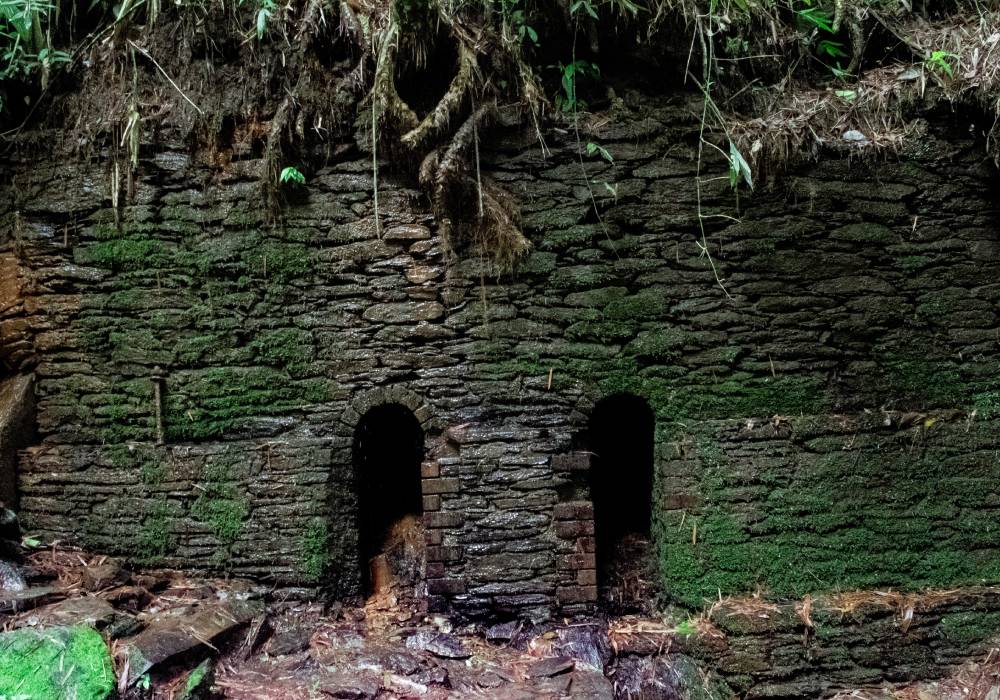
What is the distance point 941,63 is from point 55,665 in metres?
5.61

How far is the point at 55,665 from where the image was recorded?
8.75 feet

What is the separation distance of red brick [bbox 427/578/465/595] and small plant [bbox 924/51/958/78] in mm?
4153

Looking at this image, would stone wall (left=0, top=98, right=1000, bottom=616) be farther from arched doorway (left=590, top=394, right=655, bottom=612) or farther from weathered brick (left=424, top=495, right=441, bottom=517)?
arched doorway (left=590, top=394, right=655, bottom=612)

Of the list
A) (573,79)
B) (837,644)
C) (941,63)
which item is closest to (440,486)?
(837,644)

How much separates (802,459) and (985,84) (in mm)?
2383

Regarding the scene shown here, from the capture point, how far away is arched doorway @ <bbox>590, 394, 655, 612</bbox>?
12.8 ft

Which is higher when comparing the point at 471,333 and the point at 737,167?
the point at 737,167

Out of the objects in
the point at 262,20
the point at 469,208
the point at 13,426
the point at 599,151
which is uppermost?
the point at 262,20

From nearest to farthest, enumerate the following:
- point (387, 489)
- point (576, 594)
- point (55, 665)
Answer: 1. point (55, 665)
2. point (576, 594)
3. point (387, 489)

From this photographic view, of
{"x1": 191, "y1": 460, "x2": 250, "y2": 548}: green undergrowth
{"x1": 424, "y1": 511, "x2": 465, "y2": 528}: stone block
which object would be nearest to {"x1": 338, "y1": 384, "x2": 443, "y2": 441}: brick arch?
{"x1": 424, "y1": 511, "x2": 465, "y2": 528}: stone block

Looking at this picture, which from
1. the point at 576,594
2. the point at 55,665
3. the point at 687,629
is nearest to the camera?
the point at 55,665

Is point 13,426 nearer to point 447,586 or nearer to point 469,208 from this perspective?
point 447,586

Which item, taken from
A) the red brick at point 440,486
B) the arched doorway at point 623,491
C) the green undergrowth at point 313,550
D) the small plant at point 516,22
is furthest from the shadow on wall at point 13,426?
the small plant at point 516,22

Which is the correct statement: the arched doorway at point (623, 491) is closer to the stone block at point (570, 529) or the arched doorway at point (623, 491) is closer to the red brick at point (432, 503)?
the stone block at point (570, 529)
